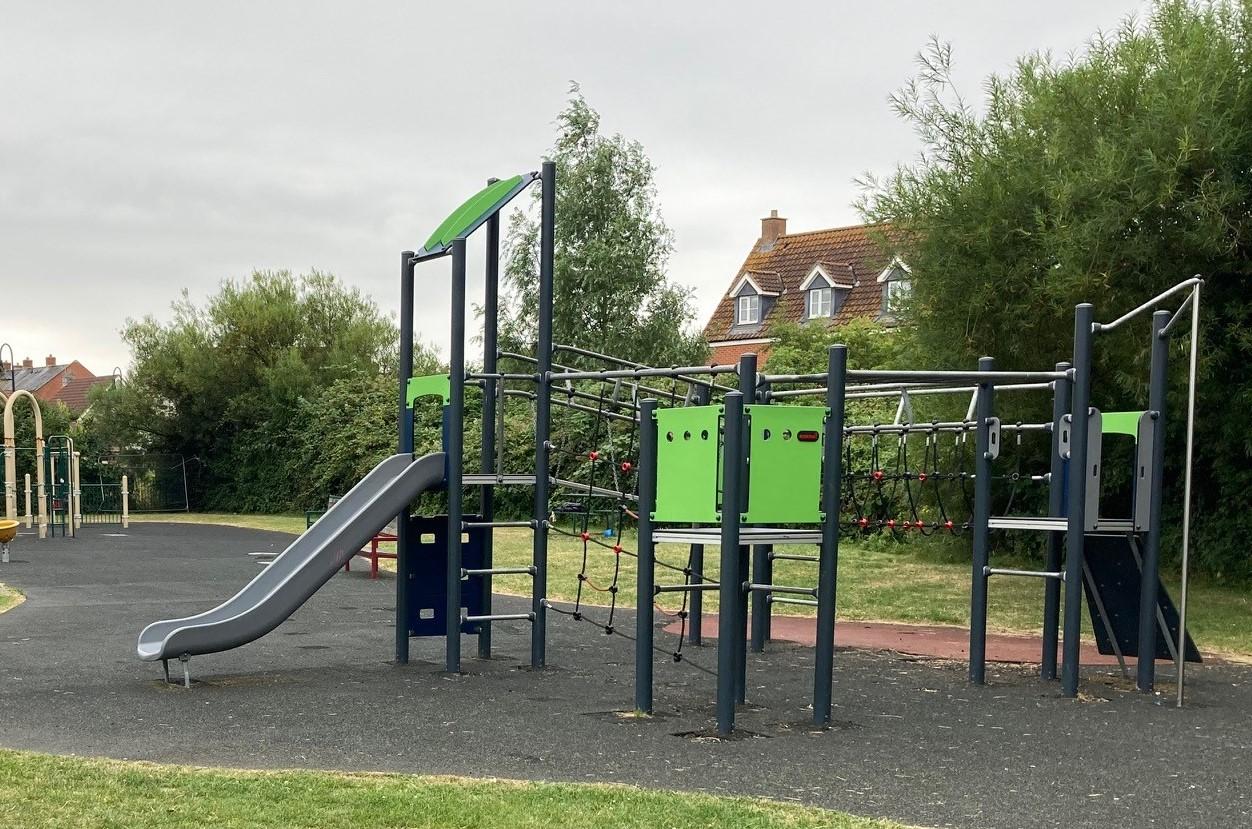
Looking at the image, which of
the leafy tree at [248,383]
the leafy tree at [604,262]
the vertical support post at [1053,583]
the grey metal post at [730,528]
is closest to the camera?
the grey metal post at [730,528]

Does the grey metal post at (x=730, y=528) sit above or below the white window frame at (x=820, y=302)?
below

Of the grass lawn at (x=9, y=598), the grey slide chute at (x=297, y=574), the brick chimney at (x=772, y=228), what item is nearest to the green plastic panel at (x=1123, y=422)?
the grey slide chute at (x=297, y=574)

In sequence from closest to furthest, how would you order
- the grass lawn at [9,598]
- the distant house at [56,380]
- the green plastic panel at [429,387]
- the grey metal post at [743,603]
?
1. the grey metal post at [743,603]
2. the green plastic panel at [429,387]
3. the grass lawn at [9,598]
4. the distant house at [56,380]

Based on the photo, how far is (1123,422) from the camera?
27.8ft

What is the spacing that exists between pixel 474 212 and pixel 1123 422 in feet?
14.3

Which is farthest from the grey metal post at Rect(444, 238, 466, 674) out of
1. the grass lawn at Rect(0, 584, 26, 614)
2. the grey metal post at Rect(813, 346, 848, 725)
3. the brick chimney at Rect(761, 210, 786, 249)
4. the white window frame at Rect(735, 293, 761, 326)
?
the brick chimney at Rect(761, 210, 786, 249)

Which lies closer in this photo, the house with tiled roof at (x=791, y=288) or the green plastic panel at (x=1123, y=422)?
the green plastic panel at (x=1123, y=422)

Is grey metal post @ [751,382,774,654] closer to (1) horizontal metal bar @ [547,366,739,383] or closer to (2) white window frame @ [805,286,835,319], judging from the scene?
(1) horizontal metal bar @ [547,366,739,383]

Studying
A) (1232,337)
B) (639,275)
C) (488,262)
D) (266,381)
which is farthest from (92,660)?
(266,381)

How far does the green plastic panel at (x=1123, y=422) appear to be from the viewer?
8.33m

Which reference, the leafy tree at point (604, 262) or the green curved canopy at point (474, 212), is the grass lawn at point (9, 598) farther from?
the leafy tree at point (604, 262)

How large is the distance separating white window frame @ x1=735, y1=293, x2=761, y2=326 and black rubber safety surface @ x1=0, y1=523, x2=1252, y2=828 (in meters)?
29.4

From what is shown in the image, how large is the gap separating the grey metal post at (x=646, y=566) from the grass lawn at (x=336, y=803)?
6.04 feet

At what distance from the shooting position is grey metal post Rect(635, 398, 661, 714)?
23.1 ft
